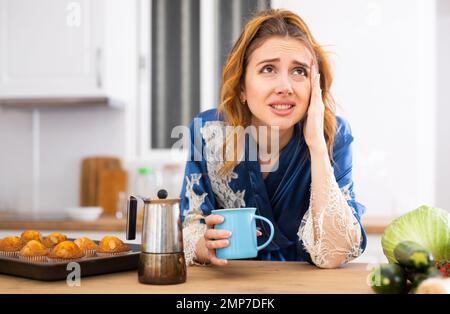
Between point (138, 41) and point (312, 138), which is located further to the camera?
point (138, 41)

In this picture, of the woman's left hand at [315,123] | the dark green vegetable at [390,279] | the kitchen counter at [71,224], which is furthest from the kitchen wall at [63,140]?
the dark green vegetable at [390,279]

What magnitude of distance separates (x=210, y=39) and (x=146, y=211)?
7.85 ft

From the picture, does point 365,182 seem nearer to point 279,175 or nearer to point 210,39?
point 210,39

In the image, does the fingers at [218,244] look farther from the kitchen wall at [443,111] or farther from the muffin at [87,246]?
the kitchen wall at [443,111]

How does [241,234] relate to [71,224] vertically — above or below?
above

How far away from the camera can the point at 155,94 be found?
351 cm

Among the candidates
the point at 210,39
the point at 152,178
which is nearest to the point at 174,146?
the point at 152,178

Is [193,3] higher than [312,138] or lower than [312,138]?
higher

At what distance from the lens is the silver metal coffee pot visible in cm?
117

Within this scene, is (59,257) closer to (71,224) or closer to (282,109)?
(282,109)

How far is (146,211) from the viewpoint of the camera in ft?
3.90

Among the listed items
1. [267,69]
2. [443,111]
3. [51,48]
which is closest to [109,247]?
[267,69]

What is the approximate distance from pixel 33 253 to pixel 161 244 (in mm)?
315
